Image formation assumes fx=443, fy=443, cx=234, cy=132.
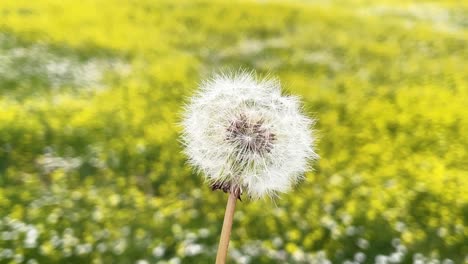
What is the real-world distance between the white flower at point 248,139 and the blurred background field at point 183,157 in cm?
256

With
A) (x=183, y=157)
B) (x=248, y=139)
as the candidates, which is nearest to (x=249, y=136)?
(x=248, y=139)

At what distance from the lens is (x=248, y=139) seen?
11.5 ft

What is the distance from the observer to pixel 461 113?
1043 cm

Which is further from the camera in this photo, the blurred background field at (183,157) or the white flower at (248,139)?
the blurred background field at (183,157)

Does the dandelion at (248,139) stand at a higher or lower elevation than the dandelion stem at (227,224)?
higher

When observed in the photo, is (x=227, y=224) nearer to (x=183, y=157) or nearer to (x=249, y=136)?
(x=249, y=136)

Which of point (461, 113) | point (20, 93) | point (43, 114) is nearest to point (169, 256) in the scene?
point (43, 114)

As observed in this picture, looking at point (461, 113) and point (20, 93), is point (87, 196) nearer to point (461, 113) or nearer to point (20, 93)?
point (20, 93)

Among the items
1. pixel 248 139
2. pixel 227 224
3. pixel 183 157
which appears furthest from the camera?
pixel 183 157

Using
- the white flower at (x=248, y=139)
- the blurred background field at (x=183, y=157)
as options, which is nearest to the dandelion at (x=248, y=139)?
the white flower at (x=248, y=139)

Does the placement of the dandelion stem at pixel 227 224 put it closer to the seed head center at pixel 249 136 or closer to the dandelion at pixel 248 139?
the dandelion at pixel 248 139

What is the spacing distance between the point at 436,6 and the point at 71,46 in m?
19.9

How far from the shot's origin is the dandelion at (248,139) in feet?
11.4

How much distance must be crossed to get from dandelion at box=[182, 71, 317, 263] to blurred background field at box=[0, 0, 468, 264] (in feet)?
8.38
